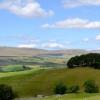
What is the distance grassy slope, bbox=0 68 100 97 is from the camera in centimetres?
9609

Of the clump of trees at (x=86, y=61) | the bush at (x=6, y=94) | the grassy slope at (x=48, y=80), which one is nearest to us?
the bush at (x=6, y=94)

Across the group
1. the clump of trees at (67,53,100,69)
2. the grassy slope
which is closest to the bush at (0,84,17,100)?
the grassy slope

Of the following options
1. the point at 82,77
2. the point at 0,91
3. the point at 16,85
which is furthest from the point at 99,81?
the point at 0,91

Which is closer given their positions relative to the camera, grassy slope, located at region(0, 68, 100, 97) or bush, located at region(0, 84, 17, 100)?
bush, located at region(0, 84, 17, 100)

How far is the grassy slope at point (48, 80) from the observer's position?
96.1 metres

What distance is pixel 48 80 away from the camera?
107375 millimetres

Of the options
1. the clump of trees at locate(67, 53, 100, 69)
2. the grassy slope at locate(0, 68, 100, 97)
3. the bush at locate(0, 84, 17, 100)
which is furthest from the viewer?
the clump of trees at locate(67, 53, 100, 69)

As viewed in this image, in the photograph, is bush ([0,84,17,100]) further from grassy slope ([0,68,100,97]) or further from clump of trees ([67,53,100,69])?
clump of trees ([67,53,100,69])

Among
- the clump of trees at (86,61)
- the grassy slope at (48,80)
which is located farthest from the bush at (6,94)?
the clump of trees at (86,61)

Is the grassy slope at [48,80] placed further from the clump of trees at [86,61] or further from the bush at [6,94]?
the clump of trees at [86,61]

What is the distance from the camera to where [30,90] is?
95.8m

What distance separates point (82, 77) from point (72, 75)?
3221 mm

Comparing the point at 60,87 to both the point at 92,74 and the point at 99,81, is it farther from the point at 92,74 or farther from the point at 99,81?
the point at 92,74

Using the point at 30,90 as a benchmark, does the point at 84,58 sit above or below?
above
